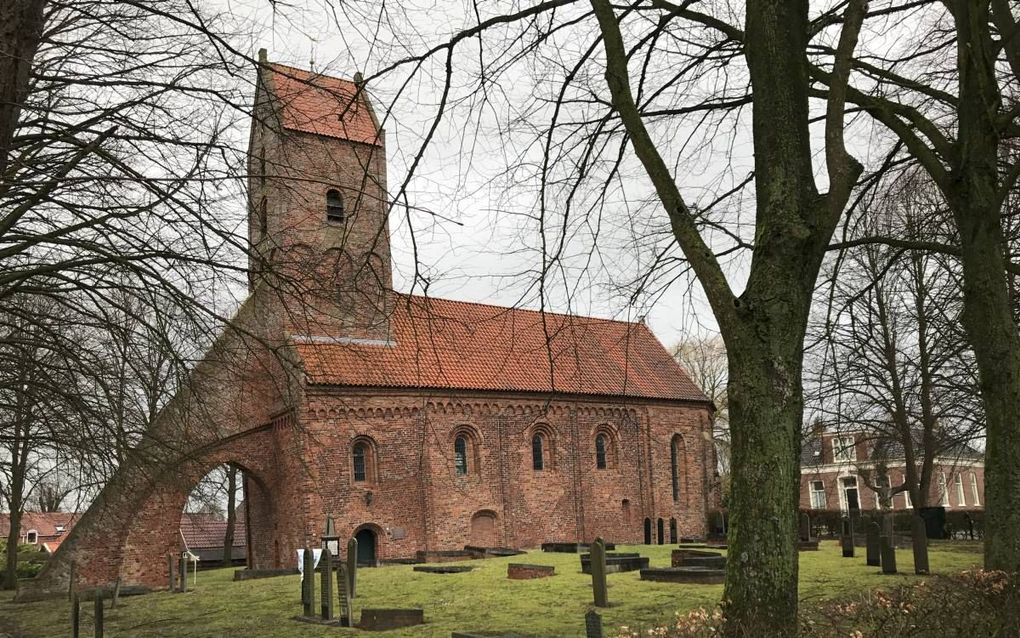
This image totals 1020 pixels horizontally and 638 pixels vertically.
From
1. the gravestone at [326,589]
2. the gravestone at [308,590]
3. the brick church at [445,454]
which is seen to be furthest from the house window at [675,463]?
the gravestone at [326,589]

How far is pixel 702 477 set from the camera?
117 feet

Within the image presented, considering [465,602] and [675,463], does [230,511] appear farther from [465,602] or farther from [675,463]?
[465,602]

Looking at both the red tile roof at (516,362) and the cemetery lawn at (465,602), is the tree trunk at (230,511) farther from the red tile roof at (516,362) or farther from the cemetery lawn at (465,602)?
the cemetery lawn at (465,602)

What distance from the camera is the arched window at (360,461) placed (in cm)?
2691

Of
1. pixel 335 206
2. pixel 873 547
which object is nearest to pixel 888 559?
pixel 873 547

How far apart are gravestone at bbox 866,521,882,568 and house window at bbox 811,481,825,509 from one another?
1345 inches

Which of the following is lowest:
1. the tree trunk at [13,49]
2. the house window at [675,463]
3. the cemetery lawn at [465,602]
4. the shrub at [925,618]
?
the cemetery lawn at [465,602]

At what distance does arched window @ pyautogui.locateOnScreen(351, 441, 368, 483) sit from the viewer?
2691 cm

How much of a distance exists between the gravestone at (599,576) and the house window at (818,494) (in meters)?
40.0

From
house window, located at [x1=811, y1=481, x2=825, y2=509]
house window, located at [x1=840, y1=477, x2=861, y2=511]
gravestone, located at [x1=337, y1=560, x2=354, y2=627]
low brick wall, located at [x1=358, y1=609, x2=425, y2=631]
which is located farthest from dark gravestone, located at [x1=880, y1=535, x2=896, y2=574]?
house window, located at [x1=811, y1=481, x2=825, y2=509]

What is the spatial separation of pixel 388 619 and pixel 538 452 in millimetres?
19895

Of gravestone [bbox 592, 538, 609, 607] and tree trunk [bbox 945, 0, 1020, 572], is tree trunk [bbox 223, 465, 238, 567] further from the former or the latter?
tree trunk [bbox 945, 0, 1020, 572]

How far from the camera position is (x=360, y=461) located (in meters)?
27.0

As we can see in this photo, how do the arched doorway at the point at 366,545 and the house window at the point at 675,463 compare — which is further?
the house window at the point at 675,463
